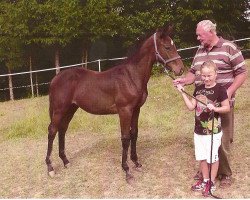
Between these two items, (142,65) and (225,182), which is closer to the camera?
(225,182)

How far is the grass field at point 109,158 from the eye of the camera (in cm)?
580

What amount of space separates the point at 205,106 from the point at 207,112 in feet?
0.34

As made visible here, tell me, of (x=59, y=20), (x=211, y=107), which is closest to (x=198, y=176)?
(x=211, y=107)

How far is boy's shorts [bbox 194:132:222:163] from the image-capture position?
5047 millimetres

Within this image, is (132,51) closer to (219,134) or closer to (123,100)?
(123,100)

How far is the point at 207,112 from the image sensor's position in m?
5.00

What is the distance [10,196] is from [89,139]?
325 cm

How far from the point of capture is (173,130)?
9.18 meters

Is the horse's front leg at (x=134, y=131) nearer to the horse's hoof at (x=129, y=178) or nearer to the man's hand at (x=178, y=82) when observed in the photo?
the horse's hoof at (x=129, y=178)

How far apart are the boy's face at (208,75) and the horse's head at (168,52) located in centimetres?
94

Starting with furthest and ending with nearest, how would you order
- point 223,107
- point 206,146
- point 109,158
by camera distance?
point 109,158, point 206,146, point 223,107

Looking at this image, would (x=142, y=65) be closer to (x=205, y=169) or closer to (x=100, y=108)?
(x=100, y=108)

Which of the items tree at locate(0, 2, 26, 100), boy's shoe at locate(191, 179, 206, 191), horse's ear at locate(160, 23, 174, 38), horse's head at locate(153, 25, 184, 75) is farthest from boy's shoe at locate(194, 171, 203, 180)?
tree at locate(0, 2, 26, 100)

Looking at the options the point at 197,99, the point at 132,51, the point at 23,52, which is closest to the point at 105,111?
the point at 132,51
